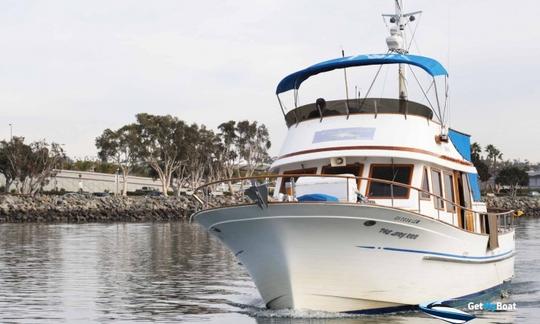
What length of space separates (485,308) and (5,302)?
10.8 metres

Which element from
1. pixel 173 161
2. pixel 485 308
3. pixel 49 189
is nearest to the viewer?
pixel 485 308

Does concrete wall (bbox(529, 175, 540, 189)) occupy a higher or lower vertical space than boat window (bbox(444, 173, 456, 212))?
higher

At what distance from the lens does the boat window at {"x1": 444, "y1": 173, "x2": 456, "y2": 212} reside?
1849 centimetres

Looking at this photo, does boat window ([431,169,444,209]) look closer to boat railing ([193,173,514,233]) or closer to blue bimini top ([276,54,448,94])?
boat railing ([193,173,514,233])

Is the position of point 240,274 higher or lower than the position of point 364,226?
lower

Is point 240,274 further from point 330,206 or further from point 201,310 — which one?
point 330,206

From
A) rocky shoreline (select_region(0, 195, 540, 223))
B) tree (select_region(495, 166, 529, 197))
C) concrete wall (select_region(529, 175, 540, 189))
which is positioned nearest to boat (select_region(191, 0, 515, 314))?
rocky shoreline (select_region(0, 195, 540, 223))

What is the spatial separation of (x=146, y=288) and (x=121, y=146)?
7590cm

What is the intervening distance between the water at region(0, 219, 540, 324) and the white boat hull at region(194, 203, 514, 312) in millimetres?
395

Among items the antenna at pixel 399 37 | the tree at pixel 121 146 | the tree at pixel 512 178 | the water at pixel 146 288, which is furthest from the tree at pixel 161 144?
the antenna at pixel 399 37

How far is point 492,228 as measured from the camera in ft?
62.5

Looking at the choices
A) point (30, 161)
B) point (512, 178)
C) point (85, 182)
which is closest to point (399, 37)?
point (30, 161)

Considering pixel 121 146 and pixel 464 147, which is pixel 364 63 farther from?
pixel 121 146

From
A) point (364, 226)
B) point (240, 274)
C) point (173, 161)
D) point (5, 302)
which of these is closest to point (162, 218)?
point (173, 161)
